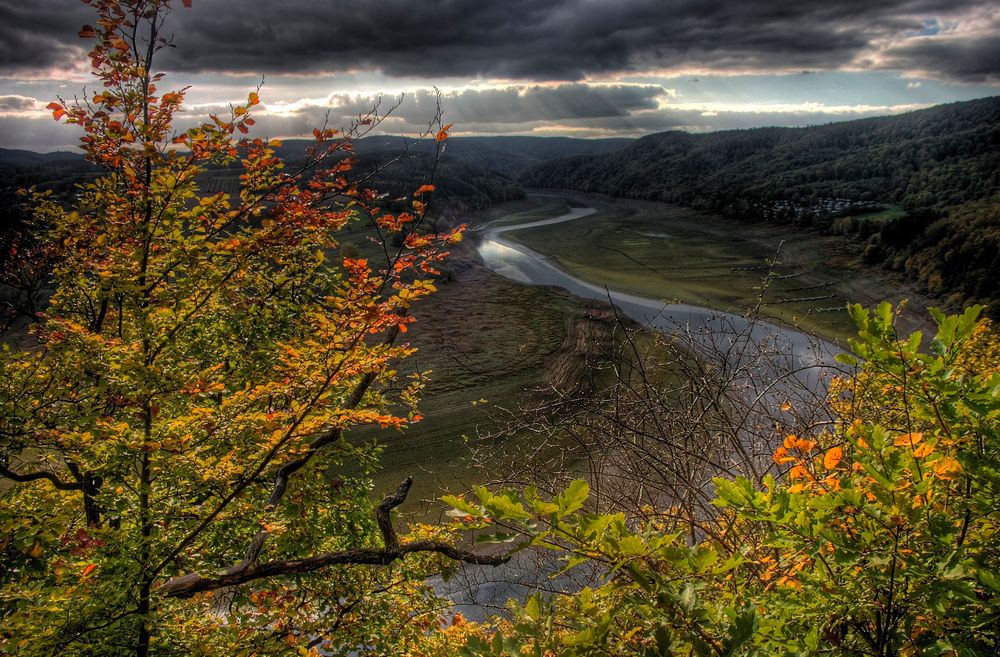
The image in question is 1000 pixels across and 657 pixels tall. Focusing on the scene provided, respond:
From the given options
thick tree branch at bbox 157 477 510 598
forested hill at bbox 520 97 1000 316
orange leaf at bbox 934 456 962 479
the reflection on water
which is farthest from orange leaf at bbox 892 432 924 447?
the reflection on water

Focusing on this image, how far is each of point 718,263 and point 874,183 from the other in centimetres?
3821

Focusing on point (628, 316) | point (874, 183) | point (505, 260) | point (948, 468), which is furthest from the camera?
point (874, 183)

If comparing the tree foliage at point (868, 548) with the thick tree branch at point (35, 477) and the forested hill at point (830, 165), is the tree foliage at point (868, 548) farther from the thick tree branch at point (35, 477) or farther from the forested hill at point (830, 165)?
the forested hill at point (830, 165)

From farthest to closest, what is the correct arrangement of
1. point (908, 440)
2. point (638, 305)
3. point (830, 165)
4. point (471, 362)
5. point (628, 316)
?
point (830, 165), point (638, 305), point (628, 316), point (471, 362), point (908, 440)

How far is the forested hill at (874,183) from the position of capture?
40656 mm

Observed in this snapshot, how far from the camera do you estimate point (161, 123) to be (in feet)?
16.1

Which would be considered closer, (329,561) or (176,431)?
(329,561)

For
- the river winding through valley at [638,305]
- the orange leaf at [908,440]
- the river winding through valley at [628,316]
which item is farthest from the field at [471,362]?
the orange leaf at [908,440]

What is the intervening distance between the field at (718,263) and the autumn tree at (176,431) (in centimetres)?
2205

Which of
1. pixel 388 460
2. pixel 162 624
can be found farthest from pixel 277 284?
pixel 388 460

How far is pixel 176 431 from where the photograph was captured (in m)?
5.12

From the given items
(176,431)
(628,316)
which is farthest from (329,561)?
(628,316)

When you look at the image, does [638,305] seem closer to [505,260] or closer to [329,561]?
[505,260]

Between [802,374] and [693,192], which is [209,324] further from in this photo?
[693,192]
